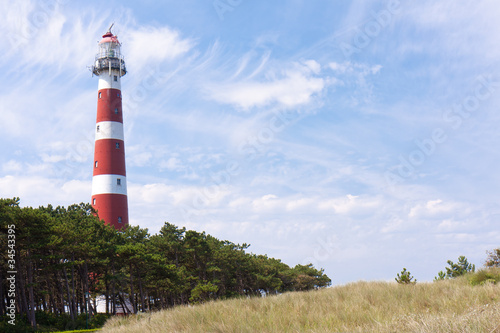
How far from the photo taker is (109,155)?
148ft

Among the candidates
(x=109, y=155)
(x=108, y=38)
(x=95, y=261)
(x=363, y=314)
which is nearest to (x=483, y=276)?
(x=363, y=314)

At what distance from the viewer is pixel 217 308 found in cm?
1440

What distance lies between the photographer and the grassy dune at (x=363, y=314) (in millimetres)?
7852

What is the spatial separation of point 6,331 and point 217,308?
18085mm

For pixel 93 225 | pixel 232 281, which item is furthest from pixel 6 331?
pixel 232 281

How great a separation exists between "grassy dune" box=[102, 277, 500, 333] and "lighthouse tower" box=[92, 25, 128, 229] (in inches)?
1232

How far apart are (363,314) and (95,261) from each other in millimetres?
30617

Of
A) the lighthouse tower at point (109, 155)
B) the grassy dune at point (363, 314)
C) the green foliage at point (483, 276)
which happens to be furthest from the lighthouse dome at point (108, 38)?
the green foliage at point (483, 276)

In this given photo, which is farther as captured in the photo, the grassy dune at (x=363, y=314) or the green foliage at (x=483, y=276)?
the green foliage at (x=483, y=276)

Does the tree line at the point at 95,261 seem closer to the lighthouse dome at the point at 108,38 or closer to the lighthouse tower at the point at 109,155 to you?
the lighthouse tower at the point at 109,155

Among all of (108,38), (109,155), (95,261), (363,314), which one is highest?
(108,38)

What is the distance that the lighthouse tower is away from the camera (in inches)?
1743

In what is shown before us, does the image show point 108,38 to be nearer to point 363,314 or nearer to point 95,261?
point 95,261

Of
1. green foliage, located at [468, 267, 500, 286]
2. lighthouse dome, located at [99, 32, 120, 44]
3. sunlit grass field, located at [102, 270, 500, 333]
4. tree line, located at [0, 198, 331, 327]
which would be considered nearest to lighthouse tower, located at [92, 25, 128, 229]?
tree line, located at [0, 198, 331, 327]
